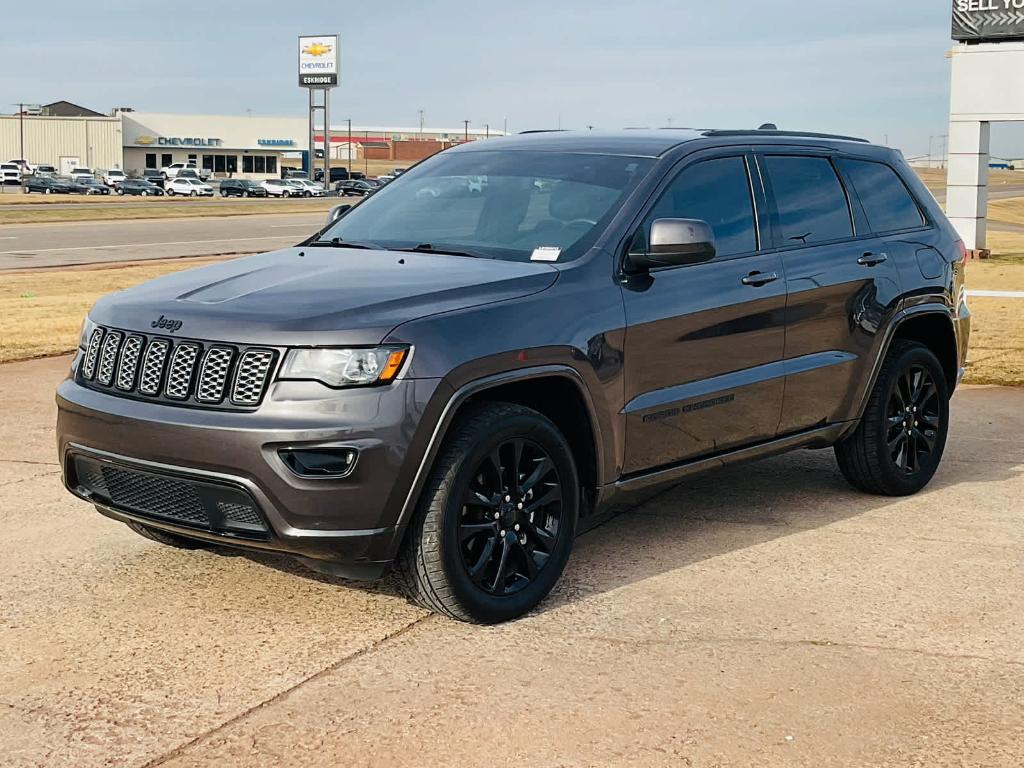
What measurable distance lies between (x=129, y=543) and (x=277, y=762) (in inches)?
98.7

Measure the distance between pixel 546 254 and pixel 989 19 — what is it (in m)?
23.4

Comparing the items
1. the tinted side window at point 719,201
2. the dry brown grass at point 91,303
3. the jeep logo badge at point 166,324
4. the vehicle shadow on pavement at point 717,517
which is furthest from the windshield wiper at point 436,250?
the dry brown grass at point 91,303

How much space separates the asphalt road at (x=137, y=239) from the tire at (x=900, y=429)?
18674 mm

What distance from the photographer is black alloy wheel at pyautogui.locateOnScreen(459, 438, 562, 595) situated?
4961mm

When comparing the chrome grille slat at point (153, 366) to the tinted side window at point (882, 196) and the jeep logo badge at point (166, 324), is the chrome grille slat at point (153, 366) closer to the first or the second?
the jeep logo badge at point (166, 324)

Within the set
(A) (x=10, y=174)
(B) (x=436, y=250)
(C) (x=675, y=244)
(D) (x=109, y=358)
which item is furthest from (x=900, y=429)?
(A) (x=10, y=174)

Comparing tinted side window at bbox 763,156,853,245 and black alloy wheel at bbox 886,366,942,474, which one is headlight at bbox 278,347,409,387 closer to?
tinted side window at bbox 763,156,853,245

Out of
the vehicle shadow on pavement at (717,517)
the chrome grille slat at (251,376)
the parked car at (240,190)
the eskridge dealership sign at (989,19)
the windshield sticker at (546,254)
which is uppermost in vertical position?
the eskridge dealership sign at (989,19)

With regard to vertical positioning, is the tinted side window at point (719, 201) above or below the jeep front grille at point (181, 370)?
above

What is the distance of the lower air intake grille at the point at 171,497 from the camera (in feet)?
15.5

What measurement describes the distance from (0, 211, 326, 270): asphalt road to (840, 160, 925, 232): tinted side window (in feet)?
60.6

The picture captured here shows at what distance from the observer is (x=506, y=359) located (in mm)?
4926

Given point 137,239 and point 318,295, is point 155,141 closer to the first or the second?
point 137,239

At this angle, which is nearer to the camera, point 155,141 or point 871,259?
point 871,259
